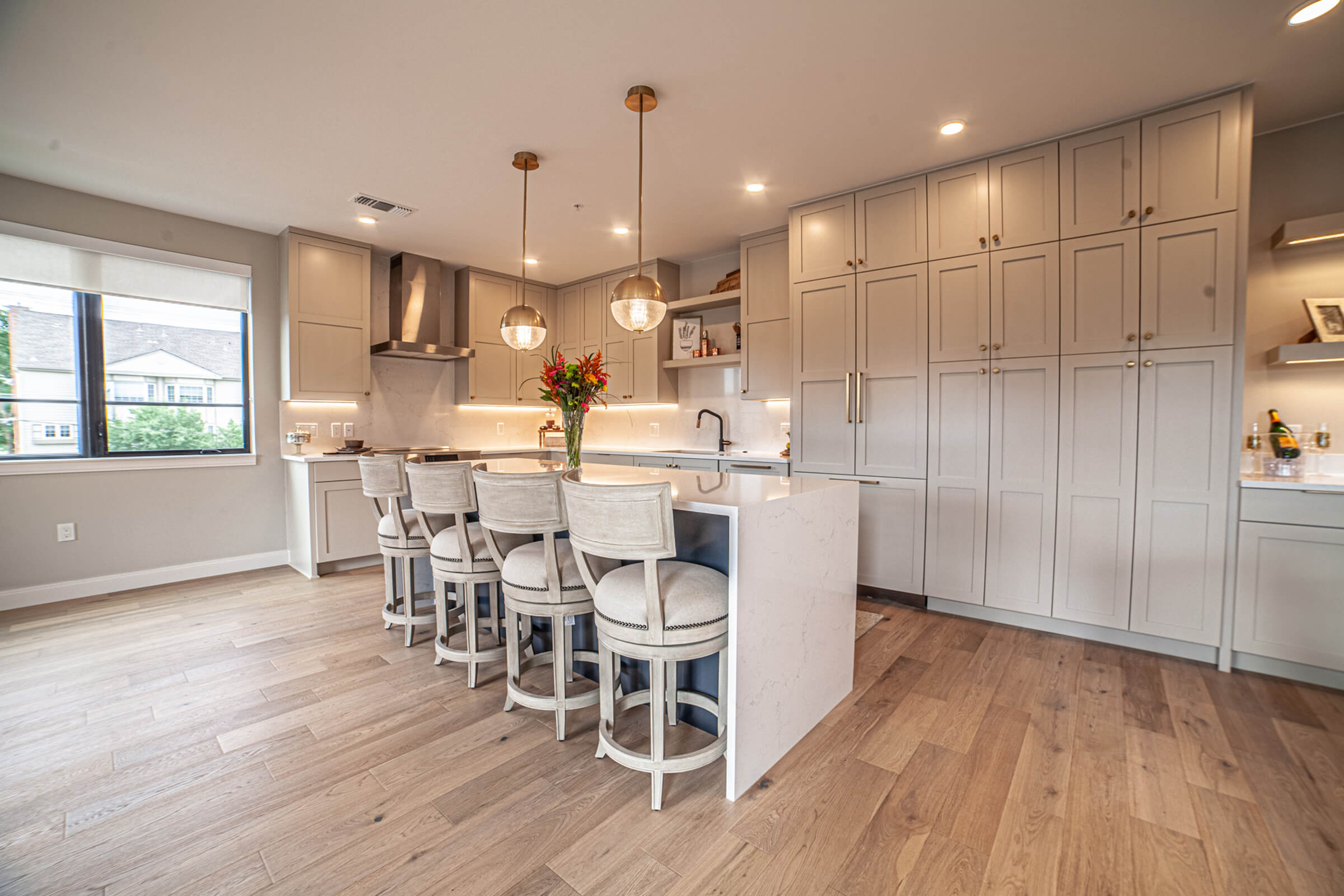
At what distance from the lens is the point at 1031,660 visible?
2.63 metres

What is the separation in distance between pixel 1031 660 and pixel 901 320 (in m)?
1.98

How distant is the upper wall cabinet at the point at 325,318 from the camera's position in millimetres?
4188

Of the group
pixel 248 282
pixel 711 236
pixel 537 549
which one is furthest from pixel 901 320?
pixel 248 282

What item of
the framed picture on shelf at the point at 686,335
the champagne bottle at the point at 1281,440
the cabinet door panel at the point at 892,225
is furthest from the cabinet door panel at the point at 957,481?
the framed picture on shelf at the point at 686,335

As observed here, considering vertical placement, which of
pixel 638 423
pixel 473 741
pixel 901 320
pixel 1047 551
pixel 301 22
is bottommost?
pixel 473 741

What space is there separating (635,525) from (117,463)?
425 cm

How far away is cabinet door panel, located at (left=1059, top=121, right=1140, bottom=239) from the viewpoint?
2.68 m

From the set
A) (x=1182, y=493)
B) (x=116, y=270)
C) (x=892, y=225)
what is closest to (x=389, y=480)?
(x=116, y=270)

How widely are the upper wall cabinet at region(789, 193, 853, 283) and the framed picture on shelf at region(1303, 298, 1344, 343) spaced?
7.10 ft

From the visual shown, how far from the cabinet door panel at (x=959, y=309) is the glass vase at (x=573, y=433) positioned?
84.2 inches

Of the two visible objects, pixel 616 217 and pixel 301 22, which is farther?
pixel 616 217

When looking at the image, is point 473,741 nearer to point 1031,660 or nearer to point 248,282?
point 1031,660

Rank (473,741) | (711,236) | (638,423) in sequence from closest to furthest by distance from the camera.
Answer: (473,741), (711,236), (638,423)

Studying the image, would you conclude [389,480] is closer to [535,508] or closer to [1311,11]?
[535,508]
